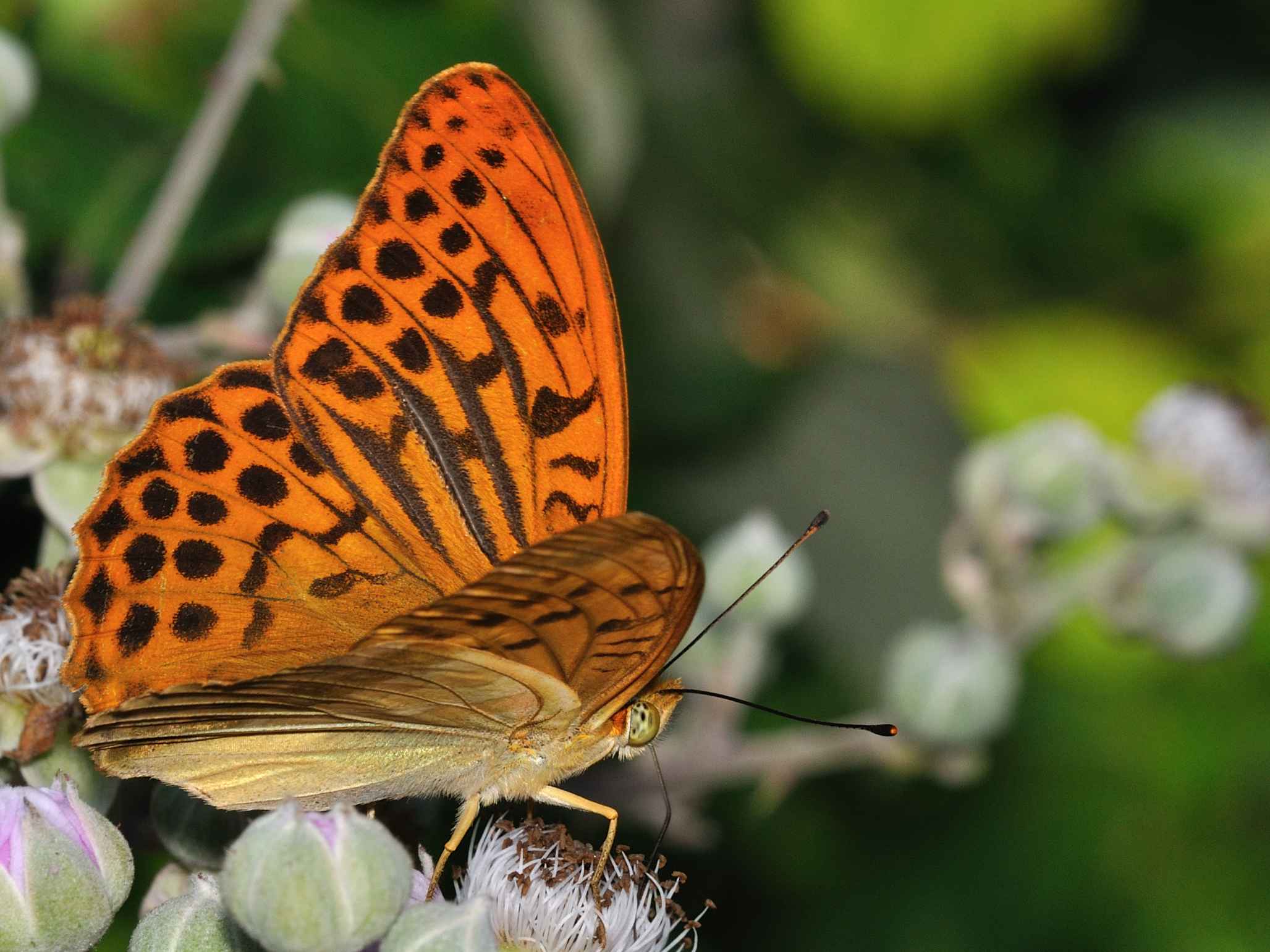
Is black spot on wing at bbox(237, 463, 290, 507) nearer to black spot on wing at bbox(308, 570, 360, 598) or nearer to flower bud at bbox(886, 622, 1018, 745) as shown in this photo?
black spot on wing at bbox(308, 570, 360, 598)

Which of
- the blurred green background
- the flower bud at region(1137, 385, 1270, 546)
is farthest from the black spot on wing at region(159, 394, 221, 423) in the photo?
the flower bud at region(1137, 385, 1270, 546)

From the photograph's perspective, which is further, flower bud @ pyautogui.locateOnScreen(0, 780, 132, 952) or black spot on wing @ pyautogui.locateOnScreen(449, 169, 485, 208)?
black spot on wing @ pyautogui.locateOnScreen(449, 169, 485, 208)

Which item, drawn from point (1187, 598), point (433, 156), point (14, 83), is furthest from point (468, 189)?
point (1187, 598)

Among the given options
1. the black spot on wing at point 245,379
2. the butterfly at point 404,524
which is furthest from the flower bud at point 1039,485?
the black spot on wing at point 245,379

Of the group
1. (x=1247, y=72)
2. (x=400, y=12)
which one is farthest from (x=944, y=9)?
(x=400, y=12)

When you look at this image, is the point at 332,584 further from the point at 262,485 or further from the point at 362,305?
the point at 362,305

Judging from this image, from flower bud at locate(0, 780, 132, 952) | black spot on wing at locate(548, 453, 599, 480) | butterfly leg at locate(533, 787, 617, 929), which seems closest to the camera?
flower bud at locate(0, 780, 132, 952)
